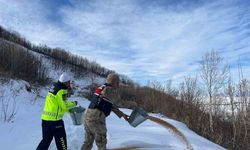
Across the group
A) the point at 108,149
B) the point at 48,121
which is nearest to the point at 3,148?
the point at 48,121

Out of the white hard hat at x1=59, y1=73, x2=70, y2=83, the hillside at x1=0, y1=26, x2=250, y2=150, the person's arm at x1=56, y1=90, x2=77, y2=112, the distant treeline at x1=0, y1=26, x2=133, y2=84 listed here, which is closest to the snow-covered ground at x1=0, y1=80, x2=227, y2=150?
the hillside at x1=0, y1=26, x2=250, y2=150

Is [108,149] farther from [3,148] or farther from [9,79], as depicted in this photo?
[9,79]

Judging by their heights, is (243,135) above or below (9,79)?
below

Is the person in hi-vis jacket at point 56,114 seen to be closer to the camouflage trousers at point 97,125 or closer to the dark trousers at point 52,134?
the dark trousers at point 52,134

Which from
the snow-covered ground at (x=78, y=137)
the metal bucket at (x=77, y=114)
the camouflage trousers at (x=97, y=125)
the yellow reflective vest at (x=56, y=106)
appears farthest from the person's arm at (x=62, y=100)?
the snow-covered ground at (x=78, y=137)

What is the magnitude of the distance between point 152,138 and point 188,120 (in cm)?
730

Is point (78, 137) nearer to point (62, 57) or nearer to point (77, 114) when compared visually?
point (77, 114)

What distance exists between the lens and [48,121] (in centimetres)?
628

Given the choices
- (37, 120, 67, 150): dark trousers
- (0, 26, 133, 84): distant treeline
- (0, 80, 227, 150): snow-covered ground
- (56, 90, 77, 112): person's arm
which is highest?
(0, 26, 133, 84): distant treeline

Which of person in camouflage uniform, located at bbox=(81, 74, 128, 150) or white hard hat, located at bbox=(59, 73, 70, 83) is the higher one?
white hard hat, located at bbox=(59, 73, 70, 83)

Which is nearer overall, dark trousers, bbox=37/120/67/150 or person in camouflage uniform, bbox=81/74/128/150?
dark trousers, bbox=37/120/67/150

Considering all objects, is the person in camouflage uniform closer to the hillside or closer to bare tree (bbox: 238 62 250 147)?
the hillside

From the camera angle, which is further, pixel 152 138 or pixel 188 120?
pixel 188 120

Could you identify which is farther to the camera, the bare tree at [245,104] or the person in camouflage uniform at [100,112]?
the bare tree at [245,104]
